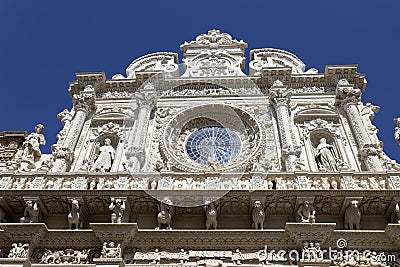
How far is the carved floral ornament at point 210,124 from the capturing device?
526 inches

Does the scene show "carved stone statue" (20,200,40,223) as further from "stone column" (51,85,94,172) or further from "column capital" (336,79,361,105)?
"column capital" (336,79,361,105)

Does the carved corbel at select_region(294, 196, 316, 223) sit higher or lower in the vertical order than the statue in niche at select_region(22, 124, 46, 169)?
lower

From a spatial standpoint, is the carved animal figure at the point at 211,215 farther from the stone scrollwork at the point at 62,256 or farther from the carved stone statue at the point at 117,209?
the stone scrollwork at the point at 62,256

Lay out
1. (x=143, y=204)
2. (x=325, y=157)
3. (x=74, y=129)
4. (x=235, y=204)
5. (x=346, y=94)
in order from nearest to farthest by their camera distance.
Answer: (x=235, y=204) → (x=143, y=204) → (x=325, y=157) → (x=74, y=129) → (x=346, y=94)

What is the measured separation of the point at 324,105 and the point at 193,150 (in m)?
4.82

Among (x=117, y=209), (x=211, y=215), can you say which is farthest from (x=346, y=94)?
(x=117, y=209)

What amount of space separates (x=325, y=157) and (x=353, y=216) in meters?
3.48

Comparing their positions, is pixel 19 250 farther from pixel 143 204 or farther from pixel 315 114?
pixel 315 114

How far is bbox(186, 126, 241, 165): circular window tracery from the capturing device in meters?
14.0

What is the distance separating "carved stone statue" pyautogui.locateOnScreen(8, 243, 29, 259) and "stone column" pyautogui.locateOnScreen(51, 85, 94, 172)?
2699 millimetres

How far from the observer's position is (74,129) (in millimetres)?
14031

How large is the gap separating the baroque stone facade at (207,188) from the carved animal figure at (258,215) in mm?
36

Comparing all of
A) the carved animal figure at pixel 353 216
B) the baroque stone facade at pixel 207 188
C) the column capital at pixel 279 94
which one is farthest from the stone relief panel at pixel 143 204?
the column capital at pixel 279 94

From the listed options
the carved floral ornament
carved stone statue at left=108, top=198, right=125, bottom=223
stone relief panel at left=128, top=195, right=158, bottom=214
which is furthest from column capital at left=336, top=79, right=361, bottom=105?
carved stone statue at left=108, top=198, right=125, bottom=223
